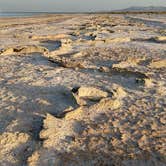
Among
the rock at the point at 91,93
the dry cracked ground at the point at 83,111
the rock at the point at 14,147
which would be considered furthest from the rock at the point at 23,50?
the rock at the point at 14,147

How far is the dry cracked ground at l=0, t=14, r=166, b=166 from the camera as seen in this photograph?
409 centimetres

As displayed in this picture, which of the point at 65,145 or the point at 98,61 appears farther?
the point at 98,61

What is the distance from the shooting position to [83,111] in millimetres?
5406

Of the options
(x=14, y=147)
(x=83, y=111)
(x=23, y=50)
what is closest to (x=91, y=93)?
(x=83, y=111)

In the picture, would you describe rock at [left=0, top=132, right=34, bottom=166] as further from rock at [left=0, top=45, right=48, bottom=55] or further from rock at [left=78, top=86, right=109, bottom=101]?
rock at [left=0, top=45, right=48, bottom=55]

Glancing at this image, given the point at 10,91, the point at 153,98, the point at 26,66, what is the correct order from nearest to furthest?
1. the point at 153,98
2. the point at 10,91
3. the point at 26,66

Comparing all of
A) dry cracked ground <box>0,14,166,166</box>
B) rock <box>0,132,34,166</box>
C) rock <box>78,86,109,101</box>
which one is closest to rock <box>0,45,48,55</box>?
dry cracked ground <box>0,14,166,166</box>

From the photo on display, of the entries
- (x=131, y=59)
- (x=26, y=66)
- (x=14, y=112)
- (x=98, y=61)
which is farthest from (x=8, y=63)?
(x=14, y=112)

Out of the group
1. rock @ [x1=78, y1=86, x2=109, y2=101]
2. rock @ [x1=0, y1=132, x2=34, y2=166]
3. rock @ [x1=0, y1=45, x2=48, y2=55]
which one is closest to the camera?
rock @ [x1=0, y1=132, x2=34, y2=166]

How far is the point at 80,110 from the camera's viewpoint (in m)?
5.39

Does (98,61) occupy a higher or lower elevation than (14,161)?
lower

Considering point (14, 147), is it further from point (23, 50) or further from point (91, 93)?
point (23, 50)

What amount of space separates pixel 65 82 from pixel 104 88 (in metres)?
0.81

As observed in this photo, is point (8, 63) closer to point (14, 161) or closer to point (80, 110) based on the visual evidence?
point (80, 110)
